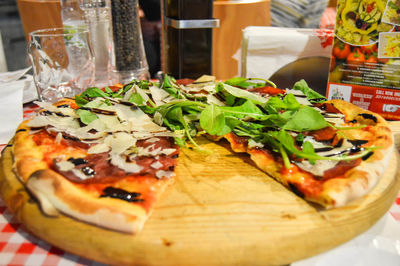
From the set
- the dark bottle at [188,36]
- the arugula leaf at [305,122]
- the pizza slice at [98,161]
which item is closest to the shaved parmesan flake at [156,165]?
the pizza slice at [98,161]

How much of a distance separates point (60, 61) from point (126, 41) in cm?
36

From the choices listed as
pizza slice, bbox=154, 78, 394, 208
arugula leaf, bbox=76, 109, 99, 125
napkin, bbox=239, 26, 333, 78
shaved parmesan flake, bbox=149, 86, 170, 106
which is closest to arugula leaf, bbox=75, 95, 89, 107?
arugula leaf, bbox=76, 109, 99, 125

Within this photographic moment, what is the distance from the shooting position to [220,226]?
0.73 metres

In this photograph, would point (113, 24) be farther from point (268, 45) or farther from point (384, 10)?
point (384, 10)

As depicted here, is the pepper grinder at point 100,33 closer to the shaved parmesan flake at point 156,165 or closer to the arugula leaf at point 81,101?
the arugula leaf at point 81,101

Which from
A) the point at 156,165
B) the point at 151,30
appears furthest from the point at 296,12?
the point at 156,165

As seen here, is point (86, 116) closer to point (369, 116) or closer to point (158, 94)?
point (158, 94)

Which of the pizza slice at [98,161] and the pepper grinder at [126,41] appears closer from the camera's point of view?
the pizza slice at [98,161]

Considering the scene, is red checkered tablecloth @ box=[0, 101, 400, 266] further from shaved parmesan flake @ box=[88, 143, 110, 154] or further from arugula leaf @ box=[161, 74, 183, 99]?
arugula leaf @ box=[161, 74, 183, 99]

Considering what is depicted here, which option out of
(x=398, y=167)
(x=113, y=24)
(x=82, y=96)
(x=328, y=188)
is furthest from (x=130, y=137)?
(x=113, y=24)

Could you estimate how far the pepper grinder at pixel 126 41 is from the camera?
176 centimetres

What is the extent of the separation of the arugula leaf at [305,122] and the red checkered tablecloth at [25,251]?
2.15 ft

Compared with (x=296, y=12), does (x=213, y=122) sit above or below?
below

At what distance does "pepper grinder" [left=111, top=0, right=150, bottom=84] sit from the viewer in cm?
176
